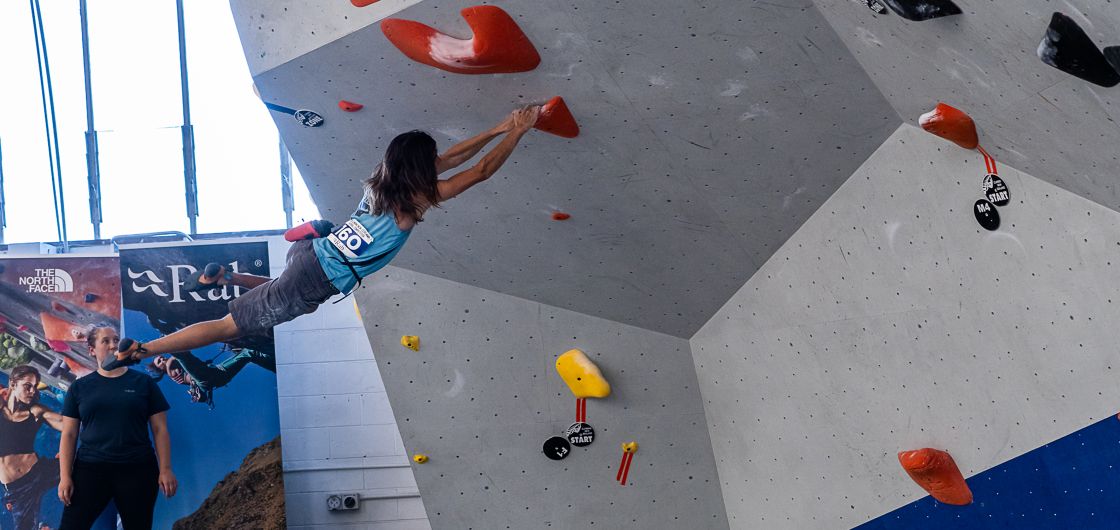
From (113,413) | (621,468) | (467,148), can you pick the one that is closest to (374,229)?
(467,148)

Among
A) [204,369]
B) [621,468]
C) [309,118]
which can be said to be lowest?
[204,369]

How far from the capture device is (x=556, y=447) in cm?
327

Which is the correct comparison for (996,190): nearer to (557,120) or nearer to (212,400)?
(557,120)

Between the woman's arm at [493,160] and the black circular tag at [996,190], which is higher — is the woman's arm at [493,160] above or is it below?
below

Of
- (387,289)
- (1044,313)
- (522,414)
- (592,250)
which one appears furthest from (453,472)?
(1044,313)

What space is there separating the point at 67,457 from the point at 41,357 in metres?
0.56

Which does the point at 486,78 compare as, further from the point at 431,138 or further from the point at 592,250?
the point at 592,250

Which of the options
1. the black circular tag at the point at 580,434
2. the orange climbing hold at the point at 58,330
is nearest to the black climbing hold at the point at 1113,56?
the black circular tag at the point at 580,434

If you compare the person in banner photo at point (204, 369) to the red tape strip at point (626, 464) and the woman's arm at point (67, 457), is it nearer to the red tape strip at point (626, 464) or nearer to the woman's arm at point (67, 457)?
the woman's arm at point (67, 457)

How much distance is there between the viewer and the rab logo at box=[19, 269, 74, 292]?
14.6ft

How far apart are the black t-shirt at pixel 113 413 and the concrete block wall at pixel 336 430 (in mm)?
641

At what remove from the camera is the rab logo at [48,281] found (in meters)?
4.46

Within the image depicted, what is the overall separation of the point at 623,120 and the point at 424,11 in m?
0.57

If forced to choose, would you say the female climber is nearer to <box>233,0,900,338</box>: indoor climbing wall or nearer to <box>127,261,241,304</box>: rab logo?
<box>233,0,900,338</box>: indoor climbing wall
